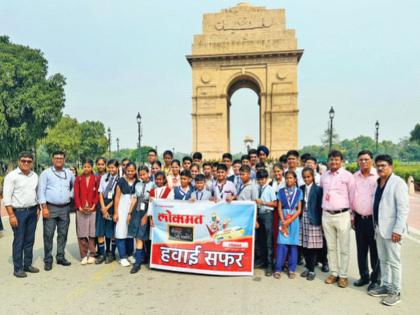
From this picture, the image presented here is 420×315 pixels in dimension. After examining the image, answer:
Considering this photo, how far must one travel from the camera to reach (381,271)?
4484mm

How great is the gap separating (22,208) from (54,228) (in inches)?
27.0

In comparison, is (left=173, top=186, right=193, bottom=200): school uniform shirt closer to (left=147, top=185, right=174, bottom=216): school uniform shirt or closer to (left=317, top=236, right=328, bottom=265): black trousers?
(left=147, top=185, right=174, bottom=216): school uniform shirt

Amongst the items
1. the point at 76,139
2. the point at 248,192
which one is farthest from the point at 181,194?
the point at 76,139

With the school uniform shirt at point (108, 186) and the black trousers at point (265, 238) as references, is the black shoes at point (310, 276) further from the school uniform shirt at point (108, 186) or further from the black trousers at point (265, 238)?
the school uniform shirt at point (108, 186)

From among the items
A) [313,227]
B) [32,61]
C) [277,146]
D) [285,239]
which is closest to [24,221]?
[285,239]

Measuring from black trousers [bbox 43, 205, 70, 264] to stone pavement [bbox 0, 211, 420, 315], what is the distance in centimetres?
29

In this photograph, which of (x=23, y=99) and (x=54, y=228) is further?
(x=23, y=99)

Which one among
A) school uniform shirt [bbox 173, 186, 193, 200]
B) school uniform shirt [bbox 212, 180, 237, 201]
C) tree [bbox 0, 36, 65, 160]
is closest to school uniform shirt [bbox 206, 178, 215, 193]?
school uniform shirt [bbox 212, 180, 237, 201]

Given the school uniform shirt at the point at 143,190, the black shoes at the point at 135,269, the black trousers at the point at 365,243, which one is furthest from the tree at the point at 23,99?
the black trousers at the point at 365,243

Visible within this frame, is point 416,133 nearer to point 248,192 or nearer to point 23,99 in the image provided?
point 23,99

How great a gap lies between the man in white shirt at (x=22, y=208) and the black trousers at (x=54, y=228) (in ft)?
0.76

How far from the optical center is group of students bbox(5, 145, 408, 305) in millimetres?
4391

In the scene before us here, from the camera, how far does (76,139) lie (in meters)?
52.6

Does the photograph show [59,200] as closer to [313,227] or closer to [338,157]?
[313,227]
